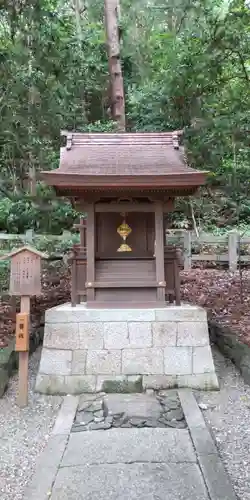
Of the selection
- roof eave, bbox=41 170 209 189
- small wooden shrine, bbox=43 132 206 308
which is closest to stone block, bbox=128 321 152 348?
small wooden shrine, bbox=43 132 206 308

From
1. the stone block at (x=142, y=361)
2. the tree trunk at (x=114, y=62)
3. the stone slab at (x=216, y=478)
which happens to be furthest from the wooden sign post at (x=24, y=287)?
the tree trunk at (x=114, y=62)

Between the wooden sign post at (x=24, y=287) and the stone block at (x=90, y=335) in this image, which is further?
the stone block at (x=90, y=335)

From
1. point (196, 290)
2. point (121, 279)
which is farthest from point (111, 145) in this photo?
point (196, 290)

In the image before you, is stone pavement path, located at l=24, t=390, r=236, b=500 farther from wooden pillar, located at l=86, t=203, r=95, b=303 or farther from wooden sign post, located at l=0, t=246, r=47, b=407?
wooden pillar, located at l=86, t=203, r=95, b=303

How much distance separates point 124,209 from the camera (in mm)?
5777

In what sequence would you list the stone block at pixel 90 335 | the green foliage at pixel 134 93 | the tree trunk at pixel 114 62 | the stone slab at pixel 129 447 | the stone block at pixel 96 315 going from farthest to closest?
the tree trunk at pixel 114 62
the green foliage at pixel 134 93
the stone block at pixel 96 315
the stone block at pixel 90 335
the stone slab at pixel 129 447

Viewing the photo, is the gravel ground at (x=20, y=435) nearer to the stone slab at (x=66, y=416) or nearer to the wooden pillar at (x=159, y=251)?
the stone slab at (x=66, y=416)

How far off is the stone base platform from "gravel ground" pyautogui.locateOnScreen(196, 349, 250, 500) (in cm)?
Result: 30

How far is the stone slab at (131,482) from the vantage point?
2.84 metres

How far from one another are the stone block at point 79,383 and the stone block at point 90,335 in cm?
39

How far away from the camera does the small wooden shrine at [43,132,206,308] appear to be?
523cm

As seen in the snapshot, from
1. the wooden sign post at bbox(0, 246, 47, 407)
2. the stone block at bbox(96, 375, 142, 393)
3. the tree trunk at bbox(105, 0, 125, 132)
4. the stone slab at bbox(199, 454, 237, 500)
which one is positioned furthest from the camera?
the tree trunk at bbox(105, 0, 125, 132)

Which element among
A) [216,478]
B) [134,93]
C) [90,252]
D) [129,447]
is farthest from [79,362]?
[134,93]

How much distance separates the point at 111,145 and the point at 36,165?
6776mm
